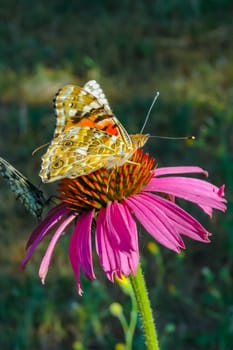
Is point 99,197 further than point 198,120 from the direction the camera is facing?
No

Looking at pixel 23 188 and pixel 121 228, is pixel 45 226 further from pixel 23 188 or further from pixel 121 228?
pixel 121 228

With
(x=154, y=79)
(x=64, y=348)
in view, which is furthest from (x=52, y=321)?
(x=154, y=79)

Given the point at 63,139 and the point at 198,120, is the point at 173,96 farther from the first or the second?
the point at 63,139

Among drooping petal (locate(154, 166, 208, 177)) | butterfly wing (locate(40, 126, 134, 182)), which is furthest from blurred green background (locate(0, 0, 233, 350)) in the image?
butterfly wing (locate(40, 126, 134, 182))

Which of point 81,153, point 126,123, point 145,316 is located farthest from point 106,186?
point 126,123

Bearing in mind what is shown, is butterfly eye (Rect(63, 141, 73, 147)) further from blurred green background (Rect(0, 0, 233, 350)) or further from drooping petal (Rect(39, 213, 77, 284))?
blurred green background (Rect(0, 0, 233, 350))

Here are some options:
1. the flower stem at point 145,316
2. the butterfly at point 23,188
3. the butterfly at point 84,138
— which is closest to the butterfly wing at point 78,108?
the butterfly at point 84,138
